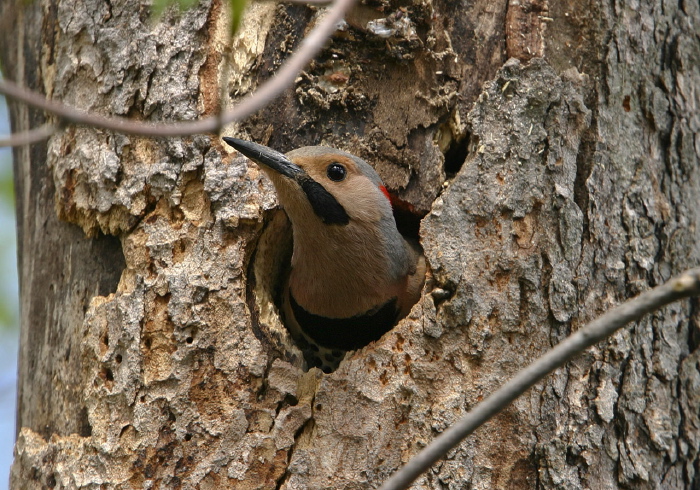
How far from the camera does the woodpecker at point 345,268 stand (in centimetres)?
396

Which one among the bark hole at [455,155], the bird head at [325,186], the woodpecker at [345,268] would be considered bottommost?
the woodpecker at [345,268]

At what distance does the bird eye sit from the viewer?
388 centimetres

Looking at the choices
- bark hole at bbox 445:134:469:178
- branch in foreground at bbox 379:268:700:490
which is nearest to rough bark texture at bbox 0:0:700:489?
bark hole at bbox 445:134:469:178

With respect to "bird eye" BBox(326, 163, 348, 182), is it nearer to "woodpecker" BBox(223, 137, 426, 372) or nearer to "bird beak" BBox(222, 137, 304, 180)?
"woodpecker" BBox(223, 137, 426, 372)

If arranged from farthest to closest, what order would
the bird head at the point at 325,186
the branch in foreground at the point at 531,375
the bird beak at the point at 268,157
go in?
the bird head at the point at 325,186
the bird beak at the point at 268,157
the branch in foreground at the point at 531,375

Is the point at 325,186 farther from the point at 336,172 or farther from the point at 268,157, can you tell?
the point at 268,157

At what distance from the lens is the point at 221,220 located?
136 inches

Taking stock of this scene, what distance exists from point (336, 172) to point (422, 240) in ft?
2.22

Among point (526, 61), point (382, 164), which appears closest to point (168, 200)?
point (382, 164)

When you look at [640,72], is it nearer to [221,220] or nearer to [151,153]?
[221,220]

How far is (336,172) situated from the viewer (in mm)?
3889

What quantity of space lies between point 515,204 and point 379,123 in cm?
89

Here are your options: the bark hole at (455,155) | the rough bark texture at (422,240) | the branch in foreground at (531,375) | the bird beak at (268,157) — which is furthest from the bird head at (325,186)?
the branch in foreground at (531,375)

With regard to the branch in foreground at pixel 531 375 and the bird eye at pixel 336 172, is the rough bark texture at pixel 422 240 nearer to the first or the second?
the bird eye at pixel 336 172
